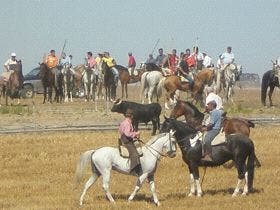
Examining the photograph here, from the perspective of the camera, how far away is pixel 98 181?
25516 millimetres

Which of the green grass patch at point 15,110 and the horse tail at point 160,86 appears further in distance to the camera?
the horse tail at point 160,86

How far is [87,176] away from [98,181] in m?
0.70

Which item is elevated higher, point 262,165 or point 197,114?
point 197,114

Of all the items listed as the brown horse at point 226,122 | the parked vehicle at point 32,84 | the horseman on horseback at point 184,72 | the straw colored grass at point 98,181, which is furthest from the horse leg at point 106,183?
the parked vehicle at point 32,84

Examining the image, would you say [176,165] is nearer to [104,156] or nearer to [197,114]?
[197,114]

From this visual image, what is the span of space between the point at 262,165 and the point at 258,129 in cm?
817

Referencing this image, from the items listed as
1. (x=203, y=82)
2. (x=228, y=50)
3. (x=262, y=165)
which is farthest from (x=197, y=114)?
(x=228, y=50)

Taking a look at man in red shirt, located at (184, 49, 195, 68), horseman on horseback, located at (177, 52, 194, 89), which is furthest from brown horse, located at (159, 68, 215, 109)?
man in red shirt, located at (184, 49, 195, 68)

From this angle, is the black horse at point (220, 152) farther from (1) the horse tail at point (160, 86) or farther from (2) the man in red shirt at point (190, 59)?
(2) the man in red shirt at point (190, 59)

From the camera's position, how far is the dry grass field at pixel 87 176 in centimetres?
2073

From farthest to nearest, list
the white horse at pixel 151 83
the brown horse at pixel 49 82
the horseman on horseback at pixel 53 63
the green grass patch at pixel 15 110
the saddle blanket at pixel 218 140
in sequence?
1. the horseman on horseback at pixel 53 63
2. the brown horse at pixel 49 82
3. the white horse at pixel 151 83
4. the green grass patch at pixel 15 110
5. the saddle blanket at pixel 218 140

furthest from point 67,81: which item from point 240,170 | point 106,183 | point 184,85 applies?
point 106,183

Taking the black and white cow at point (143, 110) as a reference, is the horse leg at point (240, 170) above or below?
below

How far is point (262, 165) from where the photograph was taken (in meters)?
27.2
